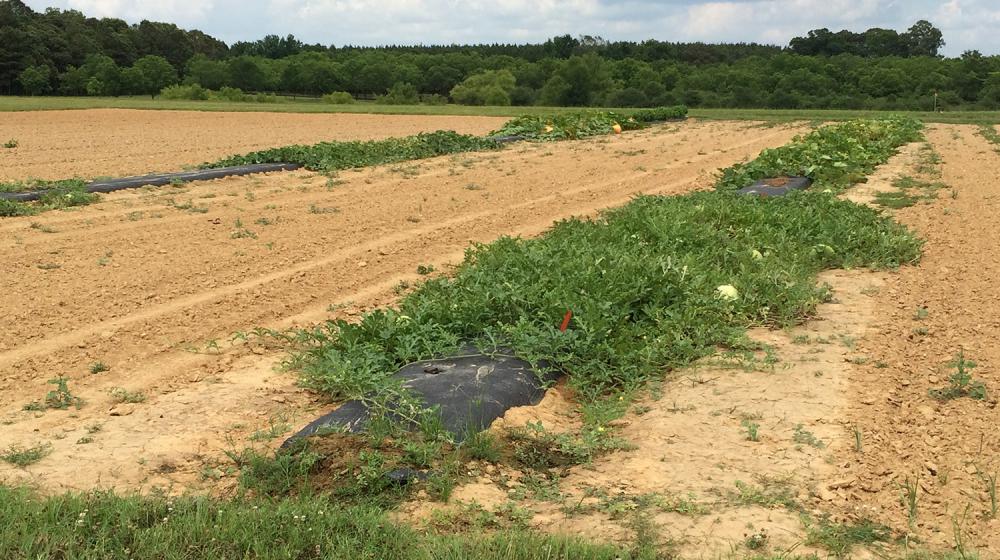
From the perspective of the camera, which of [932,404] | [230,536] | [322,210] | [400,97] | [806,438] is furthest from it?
[400,97]

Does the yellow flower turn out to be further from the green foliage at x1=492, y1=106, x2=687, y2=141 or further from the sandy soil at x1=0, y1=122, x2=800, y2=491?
the green foliage at x1=492, y1=106, x2=687, y2=141

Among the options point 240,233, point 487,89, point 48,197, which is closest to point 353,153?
point 48,197

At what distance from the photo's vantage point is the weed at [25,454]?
4.31m

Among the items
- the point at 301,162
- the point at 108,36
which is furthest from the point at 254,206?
the point at 108,36

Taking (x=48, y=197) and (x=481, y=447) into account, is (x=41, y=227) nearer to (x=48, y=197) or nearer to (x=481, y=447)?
(x=48, y=197)

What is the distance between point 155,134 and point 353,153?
10446mm

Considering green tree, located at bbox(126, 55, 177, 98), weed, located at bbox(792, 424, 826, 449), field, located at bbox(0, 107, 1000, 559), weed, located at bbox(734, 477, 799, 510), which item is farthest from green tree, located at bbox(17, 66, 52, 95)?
weed, located at bbox(734, 477, 799, 510)

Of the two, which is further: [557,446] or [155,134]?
[155,134]

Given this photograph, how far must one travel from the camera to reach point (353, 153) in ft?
55.6

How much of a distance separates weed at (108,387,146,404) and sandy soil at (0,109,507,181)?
1029cm

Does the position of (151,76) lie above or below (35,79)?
above

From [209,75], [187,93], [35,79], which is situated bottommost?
[187,93]

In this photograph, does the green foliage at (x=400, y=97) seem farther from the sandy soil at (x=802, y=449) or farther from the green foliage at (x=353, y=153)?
the sandy soil at (x=802, y=449)

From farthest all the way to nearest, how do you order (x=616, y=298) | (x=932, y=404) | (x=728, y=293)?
(x=728, y=293) < (x=616, y=298) < (x=932, y=404)
